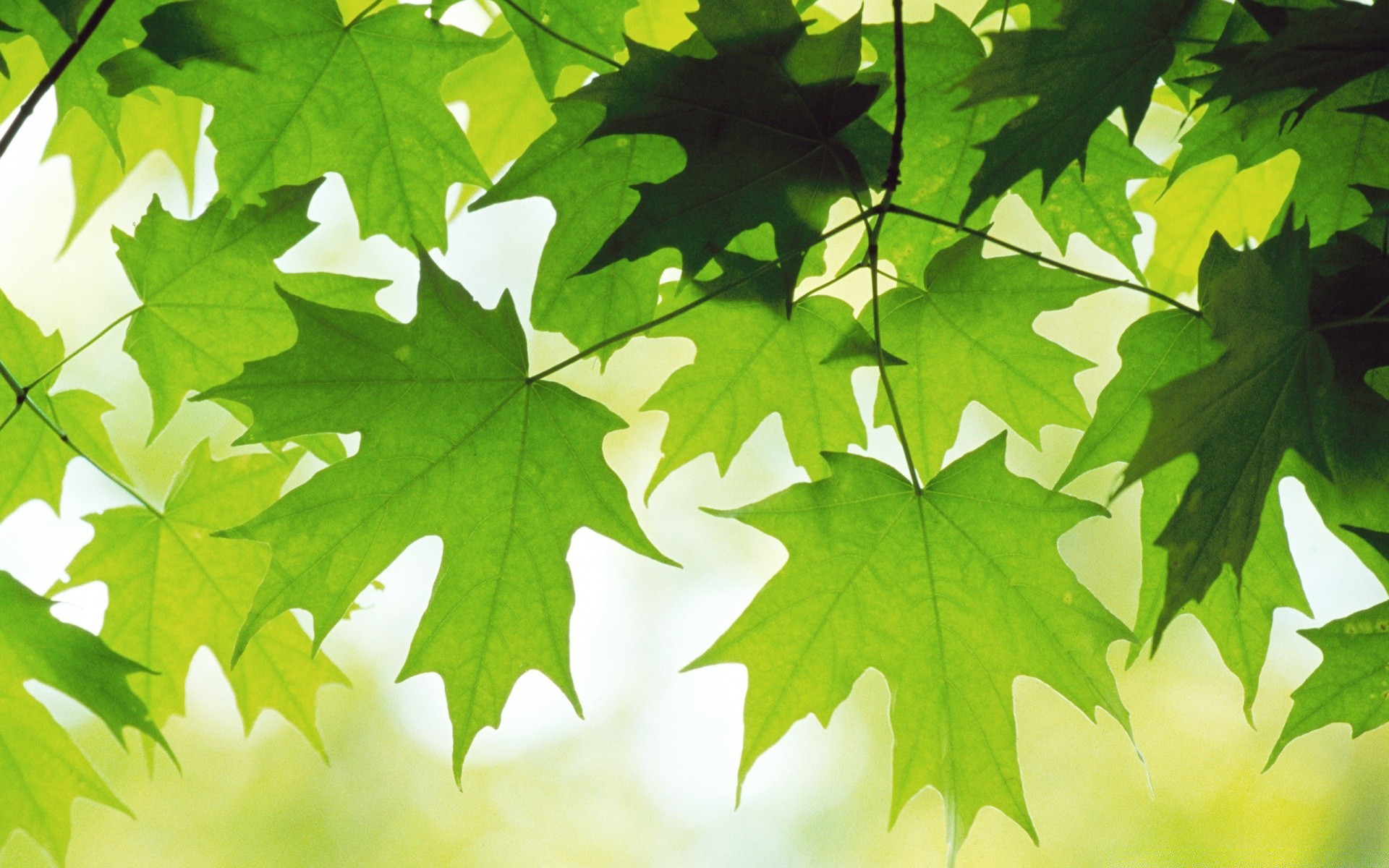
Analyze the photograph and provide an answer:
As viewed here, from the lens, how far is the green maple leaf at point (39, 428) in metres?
1.03

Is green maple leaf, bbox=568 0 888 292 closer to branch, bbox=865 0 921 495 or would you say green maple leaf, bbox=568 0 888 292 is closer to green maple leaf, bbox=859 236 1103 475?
branch, bbox=865 0 921 495

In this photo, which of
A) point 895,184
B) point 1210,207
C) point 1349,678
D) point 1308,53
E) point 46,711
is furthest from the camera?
point 1210,207

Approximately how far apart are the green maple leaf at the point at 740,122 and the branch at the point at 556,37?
0.27 feet

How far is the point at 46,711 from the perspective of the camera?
0.97 metres

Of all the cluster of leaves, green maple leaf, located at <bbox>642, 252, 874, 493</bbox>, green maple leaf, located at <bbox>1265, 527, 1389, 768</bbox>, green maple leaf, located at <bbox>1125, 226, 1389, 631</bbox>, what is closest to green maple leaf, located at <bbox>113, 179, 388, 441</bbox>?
the cluster of leaves

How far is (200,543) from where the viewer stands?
3.65 ft

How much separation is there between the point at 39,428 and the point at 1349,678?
4.04 ft

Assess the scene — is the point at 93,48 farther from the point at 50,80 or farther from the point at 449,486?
the point at 449,486

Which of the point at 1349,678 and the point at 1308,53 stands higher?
the point at 1308,53

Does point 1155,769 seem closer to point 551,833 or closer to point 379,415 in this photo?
point 551,833

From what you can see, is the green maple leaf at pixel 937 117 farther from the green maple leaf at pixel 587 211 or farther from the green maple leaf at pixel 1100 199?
the green maple leaf at pixel 587 211

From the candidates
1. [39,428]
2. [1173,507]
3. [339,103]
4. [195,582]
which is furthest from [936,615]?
[39,428]

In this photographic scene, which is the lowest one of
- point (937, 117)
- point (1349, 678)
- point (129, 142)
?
point (1349, 678)

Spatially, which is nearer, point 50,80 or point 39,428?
point 50,80
